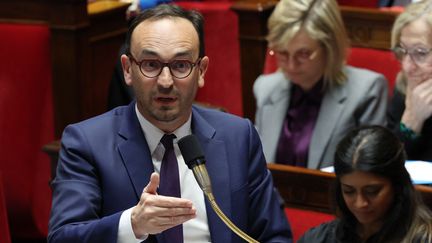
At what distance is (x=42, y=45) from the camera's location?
1.92 m

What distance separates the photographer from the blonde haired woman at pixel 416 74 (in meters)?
1.61

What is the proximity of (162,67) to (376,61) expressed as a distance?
3.39 ft

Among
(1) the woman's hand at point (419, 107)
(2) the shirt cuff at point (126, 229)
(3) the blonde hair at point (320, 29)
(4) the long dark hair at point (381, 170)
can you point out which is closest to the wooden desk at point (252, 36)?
(3) the blonde hair at point (320, 29)

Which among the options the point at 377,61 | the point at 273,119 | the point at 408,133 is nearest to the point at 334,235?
the point at 408,133

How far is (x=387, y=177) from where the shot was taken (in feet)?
3.84

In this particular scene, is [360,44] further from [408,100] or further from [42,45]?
[42,45]

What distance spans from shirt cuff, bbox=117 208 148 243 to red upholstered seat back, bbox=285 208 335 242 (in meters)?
0.56

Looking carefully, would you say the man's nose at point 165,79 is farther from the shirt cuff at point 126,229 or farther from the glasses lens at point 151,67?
the shirt cuff at point 126,229

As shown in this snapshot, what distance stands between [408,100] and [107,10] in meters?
0.73

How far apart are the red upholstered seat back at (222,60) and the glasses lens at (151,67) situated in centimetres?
135

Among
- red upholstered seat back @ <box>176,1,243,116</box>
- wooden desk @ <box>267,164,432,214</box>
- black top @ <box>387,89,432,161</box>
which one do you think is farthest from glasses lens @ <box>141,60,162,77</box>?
red upholstered seat back @ <box>176,1,243,116</box>

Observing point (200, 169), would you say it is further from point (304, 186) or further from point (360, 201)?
point (304, 186)

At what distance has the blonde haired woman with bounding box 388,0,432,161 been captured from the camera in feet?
5.27

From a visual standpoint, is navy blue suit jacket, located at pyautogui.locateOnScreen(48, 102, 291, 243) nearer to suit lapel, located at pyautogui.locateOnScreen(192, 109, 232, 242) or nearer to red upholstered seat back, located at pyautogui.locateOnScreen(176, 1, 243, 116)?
suit lapel, located at pyautogui.locateOnScreen(192, 109, 232, 242)
